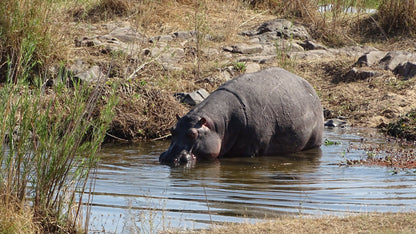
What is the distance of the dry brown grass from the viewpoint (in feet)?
16.8

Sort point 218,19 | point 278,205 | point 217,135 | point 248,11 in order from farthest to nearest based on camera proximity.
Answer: point 248,11, point 218,19, point 217,135, point 278,205

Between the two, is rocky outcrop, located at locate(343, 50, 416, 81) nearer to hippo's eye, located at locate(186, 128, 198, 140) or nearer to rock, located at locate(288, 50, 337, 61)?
rock, located at locate(288, 50, 337, 61)

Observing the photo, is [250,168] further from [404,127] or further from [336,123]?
[336,123]

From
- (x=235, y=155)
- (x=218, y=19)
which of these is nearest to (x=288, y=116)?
(x=235, y=155)

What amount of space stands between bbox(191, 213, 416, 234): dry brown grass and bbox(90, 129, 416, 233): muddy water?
0.32 metres

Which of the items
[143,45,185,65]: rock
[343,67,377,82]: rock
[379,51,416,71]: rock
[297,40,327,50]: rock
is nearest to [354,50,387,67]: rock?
[379,51,416,71]: rock

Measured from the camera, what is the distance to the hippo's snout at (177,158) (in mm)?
8445

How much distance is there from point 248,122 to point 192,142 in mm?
848

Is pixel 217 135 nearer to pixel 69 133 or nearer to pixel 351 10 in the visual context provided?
pixel 69 133

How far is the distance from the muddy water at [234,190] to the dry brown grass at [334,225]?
32 centimetres

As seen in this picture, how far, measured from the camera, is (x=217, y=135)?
889 cm

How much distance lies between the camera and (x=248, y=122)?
29.5 feet

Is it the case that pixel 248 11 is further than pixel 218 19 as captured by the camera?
Yes

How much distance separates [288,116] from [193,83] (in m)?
3.86
